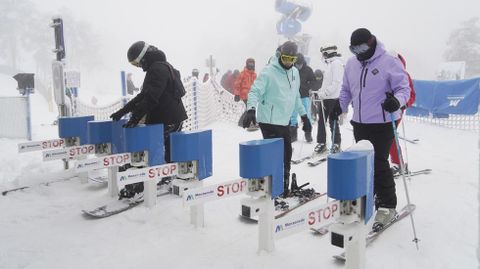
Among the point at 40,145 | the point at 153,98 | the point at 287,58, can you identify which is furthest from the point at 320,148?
the point at 40,145

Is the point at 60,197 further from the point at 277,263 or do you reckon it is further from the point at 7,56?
the point at 7,56

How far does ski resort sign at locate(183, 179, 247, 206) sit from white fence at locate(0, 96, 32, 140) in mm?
6902

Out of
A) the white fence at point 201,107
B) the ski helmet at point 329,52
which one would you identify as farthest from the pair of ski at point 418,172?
the white fence at point 201,107

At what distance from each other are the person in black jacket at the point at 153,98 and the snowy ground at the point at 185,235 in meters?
0.73

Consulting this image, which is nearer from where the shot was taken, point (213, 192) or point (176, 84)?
point (213, 192)

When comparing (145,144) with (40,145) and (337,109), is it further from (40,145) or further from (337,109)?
(337,109)

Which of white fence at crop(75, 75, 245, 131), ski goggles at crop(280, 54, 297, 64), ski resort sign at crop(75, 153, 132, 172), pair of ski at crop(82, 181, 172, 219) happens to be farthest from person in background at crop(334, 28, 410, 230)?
white fence at crop(75, 75, 245, 131)

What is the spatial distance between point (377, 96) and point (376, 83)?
4.3 inches

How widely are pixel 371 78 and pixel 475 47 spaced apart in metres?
46.2

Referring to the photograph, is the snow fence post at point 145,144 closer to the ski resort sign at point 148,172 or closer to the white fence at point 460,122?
the ski resort sign at point 148,172

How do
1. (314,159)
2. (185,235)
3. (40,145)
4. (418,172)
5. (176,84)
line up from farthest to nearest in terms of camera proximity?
A: (314,159) → (418,172) → (40,145) → (176,84) → (185,235)

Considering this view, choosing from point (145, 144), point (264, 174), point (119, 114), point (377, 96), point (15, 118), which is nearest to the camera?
point (264, 174)

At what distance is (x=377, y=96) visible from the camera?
10.1 ft

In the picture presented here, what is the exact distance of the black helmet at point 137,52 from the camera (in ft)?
12.4
